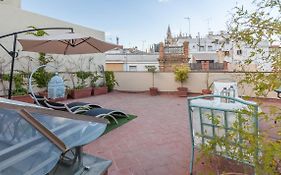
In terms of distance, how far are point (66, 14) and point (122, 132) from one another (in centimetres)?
1036

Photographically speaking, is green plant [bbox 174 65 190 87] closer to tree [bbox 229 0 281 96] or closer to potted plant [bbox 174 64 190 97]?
potted plant [bbox 174 64 190 97]

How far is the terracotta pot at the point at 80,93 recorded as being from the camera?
9022 millimetres

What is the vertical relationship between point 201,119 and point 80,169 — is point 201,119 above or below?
above

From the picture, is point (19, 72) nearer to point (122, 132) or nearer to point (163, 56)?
point (122, 132)

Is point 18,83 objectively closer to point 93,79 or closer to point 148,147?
point 93,79

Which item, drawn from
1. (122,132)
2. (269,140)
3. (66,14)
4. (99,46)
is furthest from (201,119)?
(66,14)

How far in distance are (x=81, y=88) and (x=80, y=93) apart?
433mm

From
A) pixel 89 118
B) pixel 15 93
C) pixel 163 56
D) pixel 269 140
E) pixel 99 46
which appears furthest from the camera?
pixel 163 56

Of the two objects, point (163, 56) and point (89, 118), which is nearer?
point (89, 118)

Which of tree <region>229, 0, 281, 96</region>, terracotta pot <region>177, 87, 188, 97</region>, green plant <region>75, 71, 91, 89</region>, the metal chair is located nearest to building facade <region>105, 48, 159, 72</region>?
green plant <region>75, 71, 91, 89</region>

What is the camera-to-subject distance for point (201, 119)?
2.36 metres

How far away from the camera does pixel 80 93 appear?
9.23 meters

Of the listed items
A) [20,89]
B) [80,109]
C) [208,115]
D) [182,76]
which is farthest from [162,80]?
[208,115]

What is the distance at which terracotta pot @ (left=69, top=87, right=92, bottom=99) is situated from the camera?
902cm
